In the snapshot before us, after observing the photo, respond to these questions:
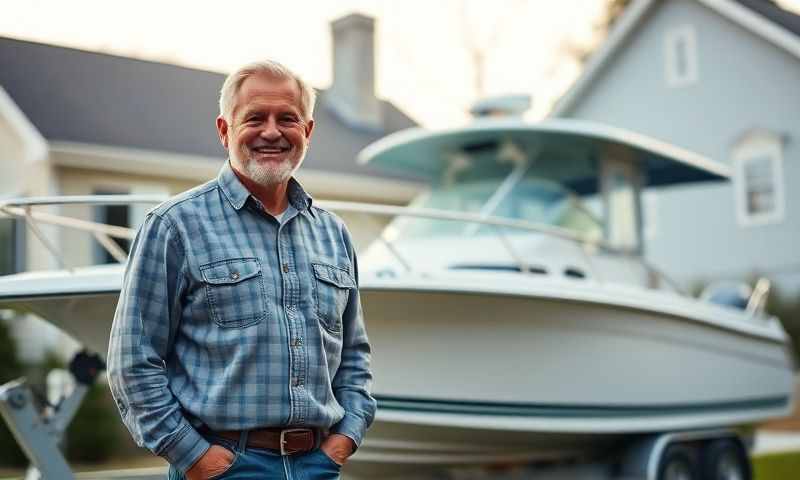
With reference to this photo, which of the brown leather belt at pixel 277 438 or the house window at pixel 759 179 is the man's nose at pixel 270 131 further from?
the house window at pixel 759 179

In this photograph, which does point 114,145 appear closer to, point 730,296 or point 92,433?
point 92,433

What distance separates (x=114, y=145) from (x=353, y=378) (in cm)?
965

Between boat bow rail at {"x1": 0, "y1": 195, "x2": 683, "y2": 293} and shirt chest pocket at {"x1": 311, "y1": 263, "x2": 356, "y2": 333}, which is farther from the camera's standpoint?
boat bow rail at {"x1": 0, "y1": 195, "x2": 683, "y2": 293}

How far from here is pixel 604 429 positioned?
20.1 ft

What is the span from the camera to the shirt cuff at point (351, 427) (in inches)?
100

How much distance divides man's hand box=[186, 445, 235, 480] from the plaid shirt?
0.06ft

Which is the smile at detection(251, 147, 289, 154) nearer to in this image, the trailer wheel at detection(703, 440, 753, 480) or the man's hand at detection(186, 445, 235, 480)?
the man's hand at detection(186, 445, 235, 480)

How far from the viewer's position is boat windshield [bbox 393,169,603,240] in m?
6.77

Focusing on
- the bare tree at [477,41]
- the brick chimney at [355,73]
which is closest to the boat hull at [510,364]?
the brick chimney at [355,73]

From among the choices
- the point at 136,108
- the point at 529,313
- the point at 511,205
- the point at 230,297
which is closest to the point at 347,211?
Result: the point at 529,313

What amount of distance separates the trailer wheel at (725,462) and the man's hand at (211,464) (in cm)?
528

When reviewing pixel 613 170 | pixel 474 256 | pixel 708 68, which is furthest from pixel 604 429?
pixel 708 68

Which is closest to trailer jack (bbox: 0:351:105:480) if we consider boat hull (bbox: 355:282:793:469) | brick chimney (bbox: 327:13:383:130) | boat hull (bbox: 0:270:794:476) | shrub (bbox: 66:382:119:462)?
boat hull (bbox: 0:270:794:476)

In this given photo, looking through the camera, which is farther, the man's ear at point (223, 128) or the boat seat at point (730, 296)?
the boat seat at point (730, 296)
